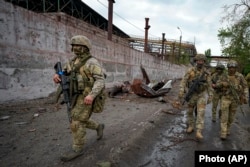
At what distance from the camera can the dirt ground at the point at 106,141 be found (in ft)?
9.75

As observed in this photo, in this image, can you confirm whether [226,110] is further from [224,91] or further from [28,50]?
[28,50]

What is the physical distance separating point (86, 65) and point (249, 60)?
85.1 feet

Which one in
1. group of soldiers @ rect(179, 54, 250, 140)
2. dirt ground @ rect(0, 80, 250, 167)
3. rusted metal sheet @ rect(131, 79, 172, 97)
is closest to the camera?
dirt ground @ rect(0, 80, 250, 167)

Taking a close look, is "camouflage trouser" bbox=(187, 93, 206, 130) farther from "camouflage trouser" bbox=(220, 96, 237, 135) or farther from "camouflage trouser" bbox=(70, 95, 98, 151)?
"camouflage trouser" bbox=(70, 95, 98, 151)

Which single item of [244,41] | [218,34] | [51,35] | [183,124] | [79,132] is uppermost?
[218,34]

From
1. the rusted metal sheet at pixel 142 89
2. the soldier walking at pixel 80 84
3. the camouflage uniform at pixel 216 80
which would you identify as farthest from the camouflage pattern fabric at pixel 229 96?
the rusted metal sheet at pixel 142 89

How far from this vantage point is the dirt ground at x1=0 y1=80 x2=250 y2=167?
2973 mm

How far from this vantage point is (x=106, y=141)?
3.66m

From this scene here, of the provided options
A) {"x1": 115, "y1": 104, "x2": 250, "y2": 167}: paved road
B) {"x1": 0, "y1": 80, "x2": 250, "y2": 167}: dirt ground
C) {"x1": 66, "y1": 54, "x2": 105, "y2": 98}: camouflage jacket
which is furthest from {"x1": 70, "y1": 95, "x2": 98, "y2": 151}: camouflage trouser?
{"x1": 115, "y1": 104, "x2": 250, "y2": 167}: paved road

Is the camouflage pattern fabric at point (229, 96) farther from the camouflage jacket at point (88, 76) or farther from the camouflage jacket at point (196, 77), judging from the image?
the camouflage jacket at point (88, 76)

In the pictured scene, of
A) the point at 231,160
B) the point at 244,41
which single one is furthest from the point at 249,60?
the point at 231,160

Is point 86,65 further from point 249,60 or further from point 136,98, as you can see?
point 249,60

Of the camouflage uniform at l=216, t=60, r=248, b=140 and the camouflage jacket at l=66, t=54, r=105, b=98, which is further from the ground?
the camouflage jacket at l=66, t=54, r=105, b=98

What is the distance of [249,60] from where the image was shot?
23891 millimetres
